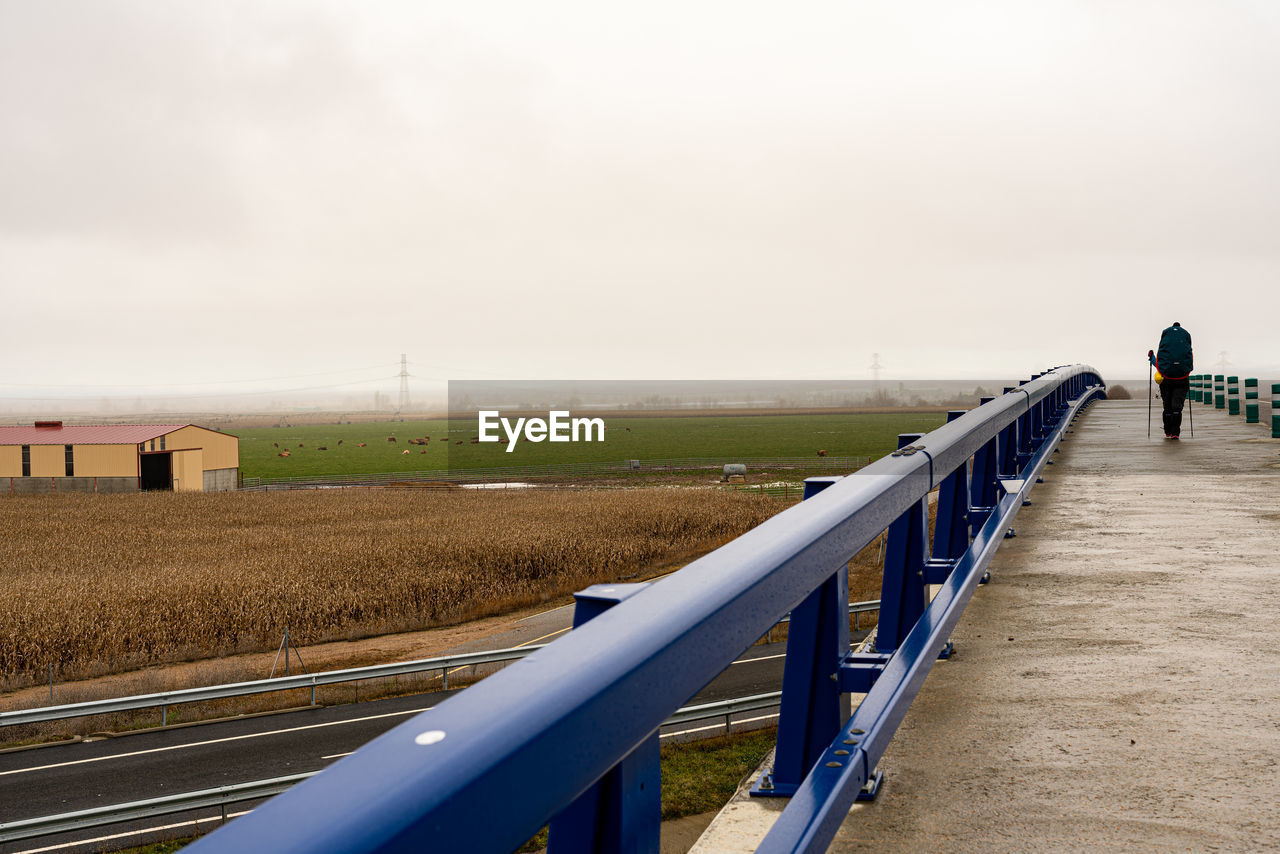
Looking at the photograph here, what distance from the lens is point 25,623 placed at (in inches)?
1341

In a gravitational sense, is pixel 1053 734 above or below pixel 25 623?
above

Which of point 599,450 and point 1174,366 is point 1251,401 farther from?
point 599,450

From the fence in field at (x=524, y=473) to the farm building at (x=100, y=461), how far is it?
9.47 metres

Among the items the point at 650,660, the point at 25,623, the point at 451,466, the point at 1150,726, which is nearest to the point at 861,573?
the point at 25,623

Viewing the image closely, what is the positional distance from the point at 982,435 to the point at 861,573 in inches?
1445

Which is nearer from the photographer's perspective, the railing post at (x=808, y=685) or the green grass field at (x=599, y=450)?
the railing post at (x=808, y=685)

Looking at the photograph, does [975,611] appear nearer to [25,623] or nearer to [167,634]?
[167,634]

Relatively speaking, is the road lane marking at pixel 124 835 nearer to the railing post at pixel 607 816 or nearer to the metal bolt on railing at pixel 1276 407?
the metal bolt on railing at pixel 1276 407

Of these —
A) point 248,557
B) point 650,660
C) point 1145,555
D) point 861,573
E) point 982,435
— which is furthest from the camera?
point 248,557

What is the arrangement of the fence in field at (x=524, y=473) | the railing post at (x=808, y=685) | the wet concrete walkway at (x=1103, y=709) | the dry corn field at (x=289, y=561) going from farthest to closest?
1. the fence in field at (x=524, y=473)
2. the dry corn field at (x=289, y=561)
3. the wet concrete walkway at (x=1103, y=709)
4. the railing post at (x=808, y=685)

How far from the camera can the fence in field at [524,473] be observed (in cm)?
8994

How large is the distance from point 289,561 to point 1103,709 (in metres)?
45.0

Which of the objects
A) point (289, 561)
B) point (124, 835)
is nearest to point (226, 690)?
point (124, 835)

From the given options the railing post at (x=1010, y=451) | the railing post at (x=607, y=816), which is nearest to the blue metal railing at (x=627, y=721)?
the railing post at (x=607, y=816)
